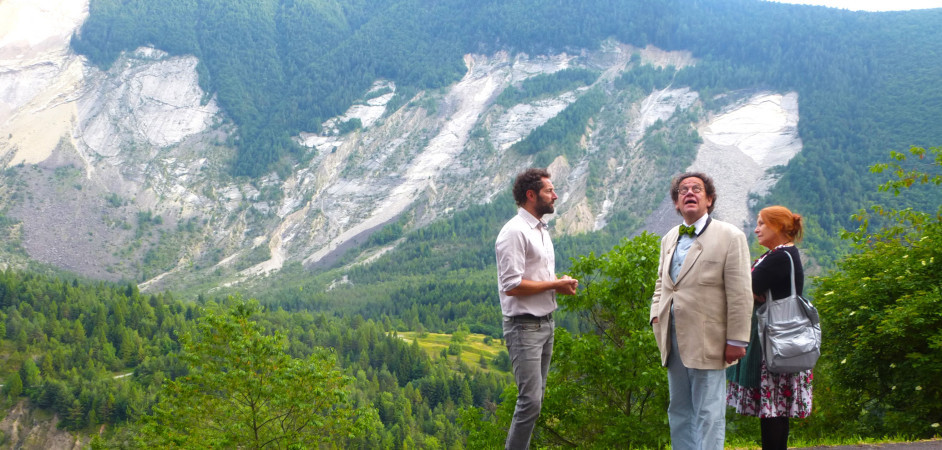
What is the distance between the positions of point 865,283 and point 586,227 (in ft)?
391

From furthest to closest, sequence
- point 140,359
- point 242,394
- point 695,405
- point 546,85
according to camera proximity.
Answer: point 546,85 → point 140,359 → point 242,394 → point 695,405

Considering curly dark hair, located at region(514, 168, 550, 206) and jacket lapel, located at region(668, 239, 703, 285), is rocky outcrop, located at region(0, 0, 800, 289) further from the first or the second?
jacket lapel, located at region(668, 239, 703, 285)

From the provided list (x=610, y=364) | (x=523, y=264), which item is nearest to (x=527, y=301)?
(x=523, y=264)

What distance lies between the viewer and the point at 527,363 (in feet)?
20.0

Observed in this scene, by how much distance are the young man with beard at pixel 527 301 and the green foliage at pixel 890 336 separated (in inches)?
196

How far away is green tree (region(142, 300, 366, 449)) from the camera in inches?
661

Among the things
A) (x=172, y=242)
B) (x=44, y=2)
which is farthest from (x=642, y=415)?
(x=44, y=2)

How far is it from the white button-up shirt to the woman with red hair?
172 cm

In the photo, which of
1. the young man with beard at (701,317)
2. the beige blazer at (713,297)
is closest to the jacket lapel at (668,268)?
the young man with beard at (701,317)

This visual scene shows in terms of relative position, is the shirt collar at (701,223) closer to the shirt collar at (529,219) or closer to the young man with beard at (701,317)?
the young man with beard at (701,317)

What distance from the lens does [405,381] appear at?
82312 millimetres

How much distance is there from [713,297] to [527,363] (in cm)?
165

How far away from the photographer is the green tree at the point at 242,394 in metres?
16.8

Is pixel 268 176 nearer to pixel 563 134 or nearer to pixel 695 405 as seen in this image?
pixel 563 134
